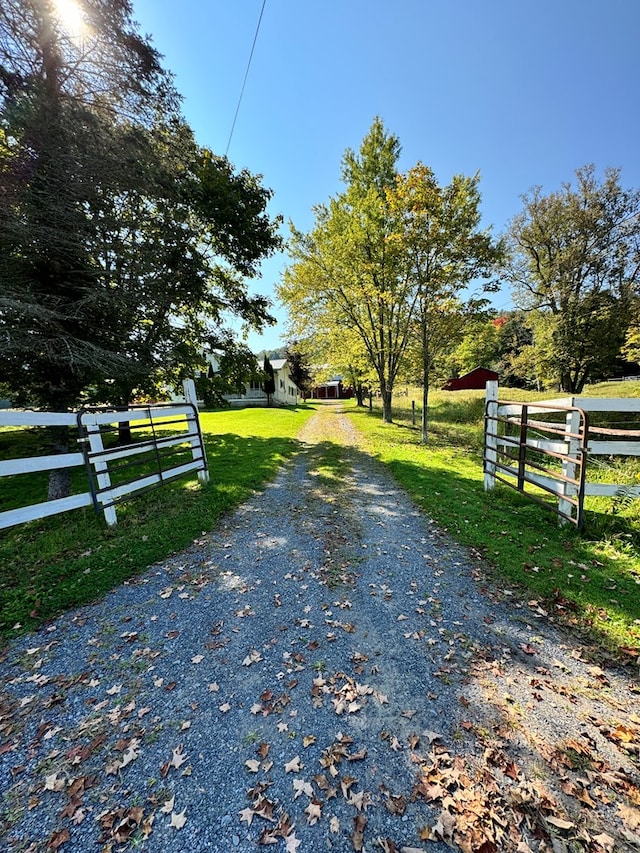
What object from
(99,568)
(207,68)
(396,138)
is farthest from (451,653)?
(396,138)

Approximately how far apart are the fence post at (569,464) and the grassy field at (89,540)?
217 inches

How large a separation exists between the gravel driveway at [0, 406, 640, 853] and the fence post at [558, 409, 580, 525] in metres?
2.02

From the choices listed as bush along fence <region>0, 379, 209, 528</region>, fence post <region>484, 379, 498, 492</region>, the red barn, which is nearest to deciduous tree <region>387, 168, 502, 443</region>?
fence post <region>484, 379, 498, 492</region>

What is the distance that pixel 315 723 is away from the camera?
92.5 inches

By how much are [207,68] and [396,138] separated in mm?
9780

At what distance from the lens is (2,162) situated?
5.93 m

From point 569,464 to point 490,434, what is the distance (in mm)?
2134

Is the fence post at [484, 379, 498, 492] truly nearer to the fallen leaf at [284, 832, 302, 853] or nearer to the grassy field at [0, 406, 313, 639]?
the grassy field at [0, 406, 313, 639]

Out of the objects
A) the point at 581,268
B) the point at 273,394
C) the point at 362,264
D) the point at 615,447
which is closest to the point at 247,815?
the point at 615,447

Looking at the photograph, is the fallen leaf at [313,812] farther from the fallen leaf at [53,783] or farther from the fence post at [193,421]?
the fence post at [193,421]

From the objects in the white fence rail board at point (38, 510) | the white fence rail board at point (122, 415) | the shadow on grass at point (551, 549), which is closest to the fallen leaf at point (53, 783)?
the white fence rail board at point (38, 510)

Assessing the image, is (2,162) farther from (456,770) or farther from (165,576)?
(456,770)

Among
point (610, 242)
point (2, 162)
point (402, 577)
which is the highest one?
point (610, 242)

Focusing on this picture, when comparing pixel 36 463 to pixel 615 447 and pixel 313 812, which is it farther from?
pixel 615 447
